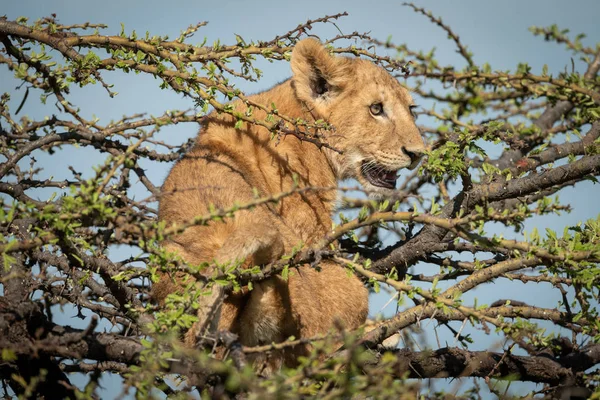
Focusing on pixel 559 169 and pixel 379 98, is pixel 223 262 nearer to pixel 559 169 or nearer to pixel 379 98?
pixel 559 169

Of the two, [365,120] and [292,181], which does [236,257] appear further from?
[365,120]

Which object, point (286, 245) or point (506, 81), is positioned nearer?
point (506, 81)

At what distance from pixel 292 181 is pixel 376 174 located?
1.48 meters

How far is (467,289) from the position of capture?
436cm

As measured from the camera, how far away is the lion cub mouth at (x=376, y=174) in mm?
6758

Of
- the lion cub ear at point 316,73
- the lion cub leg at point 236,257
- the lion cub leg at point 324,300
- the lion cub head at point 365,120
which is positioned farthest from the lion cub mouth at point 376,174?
the lion cub leg at point 236,257

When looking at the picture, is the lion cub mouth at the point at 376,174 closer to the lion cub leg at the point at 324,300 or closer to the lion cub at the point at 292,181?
the lion cub at the point at 292,181

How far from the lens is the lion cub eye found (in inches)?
263

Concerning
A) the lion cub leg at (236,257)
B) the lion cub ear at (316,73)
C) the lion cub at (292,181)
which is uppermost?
the lion cub ear at (316,73)

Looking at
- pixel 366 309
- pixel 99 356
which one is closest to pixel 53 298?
pixel 99 356

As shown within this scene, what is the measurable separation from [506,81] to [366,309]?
8.27ft

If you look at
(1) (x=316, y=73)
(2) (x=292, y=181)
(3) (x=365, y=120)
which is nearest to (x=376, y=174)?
(3) (x=365, y=120)

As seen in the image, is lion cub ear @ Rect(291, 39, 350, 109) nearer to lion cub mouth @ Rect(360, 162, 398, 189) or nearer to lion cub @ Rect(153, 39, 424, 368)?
lion cub @ Rect(153, 39, 424, 368)

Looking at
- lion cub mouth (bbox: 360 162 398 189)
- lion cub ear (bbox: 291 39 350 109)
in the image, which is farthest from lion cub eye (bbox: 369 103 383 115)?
lion cub mouth (bbox: 360 162 398 189)
